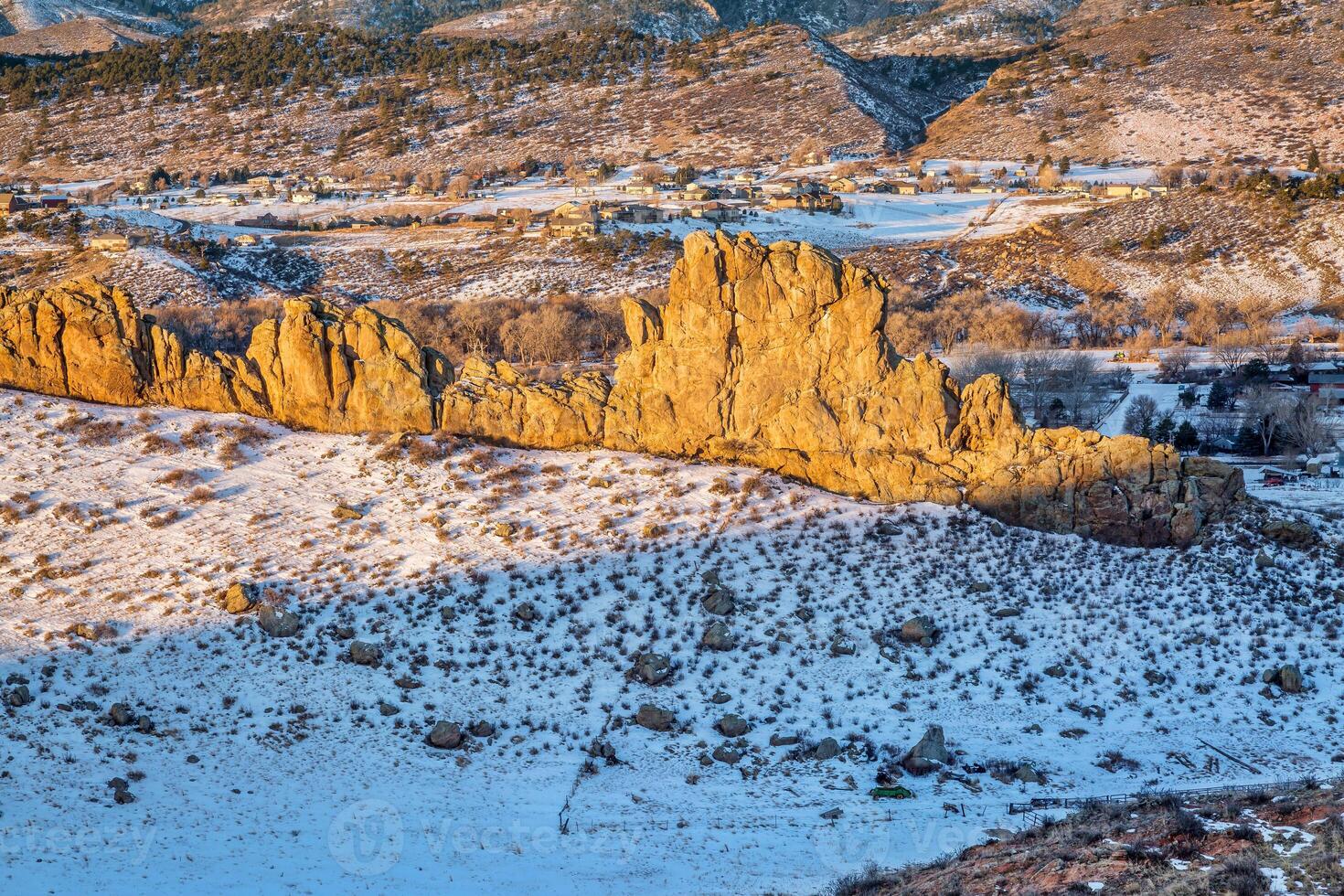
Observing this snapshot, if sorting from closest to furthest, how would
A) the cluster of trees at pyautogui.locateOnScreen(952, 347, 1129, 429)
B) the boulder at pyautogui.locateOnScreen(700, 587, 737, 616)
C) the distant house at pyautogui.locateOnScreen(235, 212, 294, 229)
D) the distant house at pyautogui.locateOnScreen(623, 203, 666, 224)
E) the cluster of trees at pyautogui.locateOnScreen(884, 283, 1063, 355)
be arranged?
the boulder at pyautogui.locateOnScreen(700, 587, 737, 616) < the cluster of trees at pyautogui.locateOnScreen(952, 347, 1129, 429) < the cluster of trees at pyautogui.locateOnScreen(884, 283, 1063, 355) < the distant house at pyautogui.locateOnScreen(623, 203, 666, 224) < the distant house at pyautogui.locateOnScreen(235, 212, 294, 229)

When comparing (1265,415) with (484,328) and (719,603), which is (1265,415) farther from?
(484,328)

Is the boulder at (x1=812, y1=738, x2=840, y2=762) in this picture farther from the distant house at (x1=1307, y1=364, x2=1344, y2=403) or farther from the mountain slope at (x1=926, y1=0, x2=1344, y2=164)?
the mountain slope at (x1=926, y1=0, x2=1344, y2=164)

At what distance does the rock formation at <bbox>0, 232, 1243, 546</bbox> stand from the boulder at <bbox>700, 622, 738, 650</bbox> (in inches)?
280

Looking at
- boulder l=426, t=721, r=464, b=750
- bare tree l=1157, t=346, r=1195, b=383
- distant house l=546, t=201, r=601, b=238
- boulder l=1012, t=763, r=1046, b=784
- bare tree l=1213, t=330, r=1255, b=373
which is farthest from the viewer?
distant house l=546, t=201, r=601, b=238

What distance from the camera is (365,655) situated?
26234 mm

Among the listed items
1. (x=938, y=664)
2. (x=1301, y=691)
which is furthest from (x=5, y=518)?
(x=1301, y=691)

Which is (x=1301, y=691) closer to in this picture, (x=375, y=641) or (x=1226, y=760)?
(x=1226, y=760)

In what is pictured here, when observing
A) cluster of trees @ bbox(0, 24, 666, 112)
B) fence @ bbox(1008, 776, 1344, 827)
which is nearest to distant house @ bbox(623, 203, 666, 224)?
cluster of trees @ bbox(0, 24, 666, 112)

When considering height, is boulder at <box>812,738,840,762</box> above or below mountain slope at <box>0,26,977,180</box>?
below

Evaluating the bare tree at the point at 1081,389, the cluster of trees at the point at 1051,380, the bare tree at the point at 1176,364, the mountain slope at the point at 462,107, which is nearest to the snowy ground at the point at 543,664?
the bare tree at the point at 1081,389

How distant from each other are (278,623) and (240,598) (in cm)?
118

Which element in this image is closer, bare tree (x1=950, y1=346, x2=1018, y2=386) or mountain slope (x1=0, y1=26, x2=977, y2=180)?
bare tree (x1=950, y1=346, x2=1018, y2=386)

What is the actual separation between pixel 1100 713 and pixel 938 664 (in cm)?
330

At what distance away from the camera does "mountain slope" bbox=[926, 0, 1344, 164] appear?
141 m
